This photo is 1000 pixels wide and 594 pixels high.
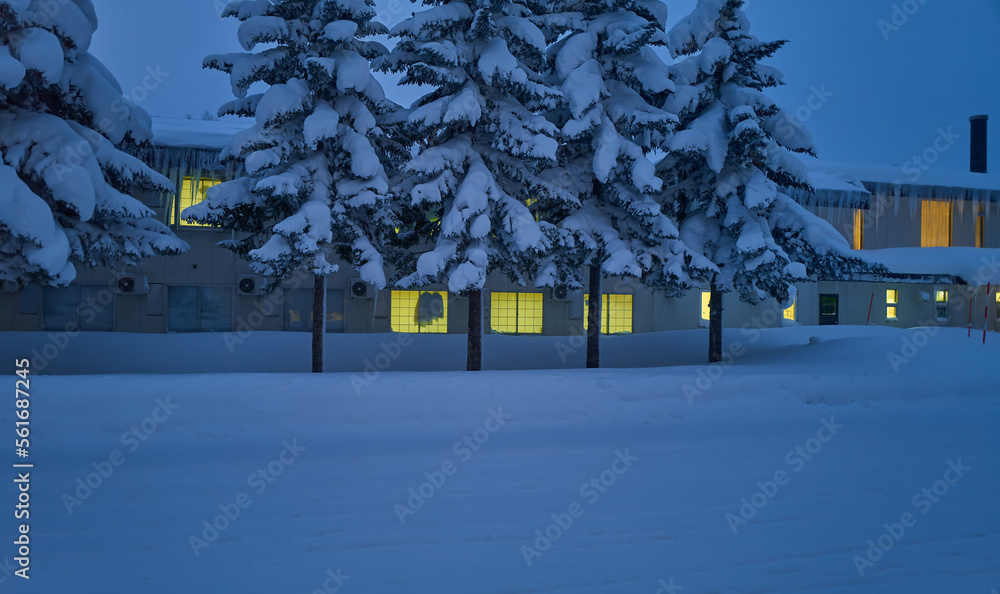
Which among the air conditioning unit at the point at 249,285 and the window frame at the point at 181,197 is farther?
the air conditioning unit at the point at 249,285

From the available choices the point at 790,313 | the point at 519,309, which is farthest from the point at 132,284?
the point at 790,313

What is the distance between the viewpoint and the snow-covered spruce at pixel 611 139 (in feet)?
39.0

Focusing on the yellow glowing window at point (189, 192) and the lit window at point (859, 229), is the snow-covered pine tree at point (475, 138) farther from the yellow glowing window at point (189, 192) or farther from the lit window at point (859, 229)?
the lit window at point (859, 229)

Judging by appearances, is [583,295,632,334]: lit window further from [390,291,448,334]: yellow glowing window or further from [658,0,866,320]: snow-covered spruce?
[658,0,866,320]: snow-covered spruce

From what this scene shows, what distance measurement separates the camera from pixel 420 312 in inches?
763

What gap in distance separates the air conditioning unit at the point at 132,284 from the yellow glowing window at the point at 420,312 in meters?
7.02

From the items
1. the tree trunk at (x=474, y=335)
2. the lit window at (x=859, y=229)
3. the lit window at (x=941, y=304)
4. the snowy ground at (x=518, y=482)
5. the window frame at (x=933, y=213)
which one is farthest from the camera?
the window frame at (x=933, y=213)

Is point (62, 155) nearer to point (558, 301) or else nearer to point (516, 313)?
point (516, 313)

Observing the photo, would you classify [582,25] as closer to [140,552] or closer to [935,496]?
[935,496]

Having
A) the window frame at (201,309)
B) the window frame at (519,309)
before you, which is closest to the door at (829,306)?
the window frame at (519,309)

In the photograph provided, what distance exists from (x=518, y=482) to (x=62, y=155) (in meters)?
9.63

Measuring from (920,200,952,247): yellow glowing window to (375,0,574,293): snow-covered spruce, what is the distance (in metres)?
20.4

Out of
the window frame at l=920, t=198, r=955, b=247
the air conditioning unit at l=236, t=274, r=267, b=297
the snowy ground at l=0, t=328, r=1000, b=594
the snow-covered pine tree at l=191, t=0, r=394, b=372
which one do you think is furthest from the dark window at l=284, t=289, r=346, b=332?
the window frame at l=920, t=198, r=955, b=247

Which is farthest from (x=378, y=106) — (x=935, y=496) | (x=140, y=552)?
(x=935, y=496)
